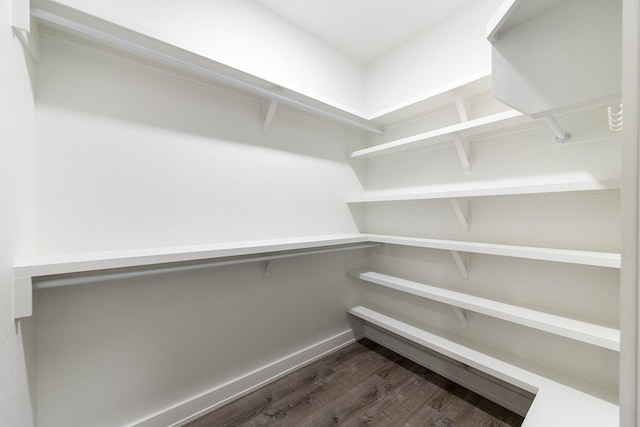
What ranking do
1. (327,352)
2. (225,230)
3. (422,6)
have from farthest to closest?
(327,352) → (422,6) → (225,230)

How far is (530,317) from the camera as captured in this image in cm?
121

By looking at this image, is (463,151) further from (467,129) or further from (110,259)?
(110,259)

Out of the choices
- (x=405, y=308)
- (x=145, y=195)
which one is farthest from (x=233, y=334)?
(x=405, y=308)

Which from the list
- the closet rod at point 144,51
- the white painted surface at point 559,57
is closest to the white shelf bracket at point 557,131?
the white painted surface at point 559,57

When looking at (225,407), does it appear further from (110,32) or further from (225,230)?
(110,32)

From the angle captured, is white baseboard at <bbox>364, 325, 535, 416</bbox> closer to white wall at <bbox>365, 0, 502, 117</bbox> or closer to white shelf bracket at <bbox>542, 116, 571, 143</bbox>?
white shelf bracket at <bbox>542, 116, 571, 143</bbox>

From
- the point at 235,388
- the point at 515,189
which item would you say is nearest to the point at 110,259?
the point at 235,388

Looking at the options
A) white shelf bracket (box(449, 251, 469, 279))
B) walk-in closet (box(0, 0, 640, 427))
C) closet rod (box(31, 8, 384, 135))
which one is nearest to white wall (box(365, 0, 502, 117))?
walk-in closet (box(0, 0, 640, 427))

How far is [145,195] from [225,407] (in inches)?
49.3

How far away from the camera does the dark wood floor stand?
134 cm

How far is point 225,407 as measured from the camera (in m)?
1.43

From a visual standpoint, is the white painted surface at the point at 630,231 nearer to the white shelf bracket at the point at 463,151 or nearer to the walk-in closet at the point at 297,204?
the walk-in closet at the point at 297,204

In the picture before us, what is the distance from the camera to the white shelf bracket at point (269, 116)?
1.53 metres

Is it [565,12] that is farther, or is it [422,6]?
[422,6]
